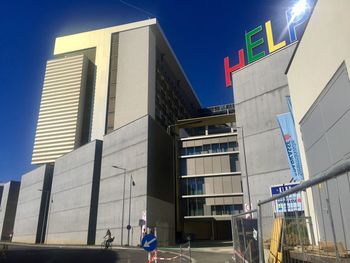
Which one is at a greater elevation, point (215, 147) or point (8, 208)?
point (215, 147)

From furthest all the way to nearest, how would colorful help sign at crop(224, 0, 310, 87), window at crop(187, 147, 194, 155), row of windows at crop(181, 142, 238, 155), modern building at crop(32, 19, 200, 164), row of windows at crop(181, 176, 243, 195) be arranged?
modern building at crop(32, 19, 200, 164)
window at crop(187, 147, 194, 155)
row of windows at crop(181, 142, 238, 155)
row of windows at crop(181, 176, 243, 195)
colorful help sign at crop(224, 0, 310, 87)

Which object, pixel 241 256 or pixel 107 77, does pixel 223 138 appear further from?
pixel 241 256

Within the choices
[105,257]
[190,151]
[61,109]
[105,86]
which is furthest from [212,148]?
[61,109]

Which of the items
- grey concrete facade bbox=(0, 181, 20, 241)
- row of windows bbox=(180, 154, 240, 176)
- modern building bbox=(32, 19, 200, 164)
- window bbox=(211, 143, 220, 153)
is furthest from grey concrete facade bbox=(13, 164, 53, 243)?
window bbox=(211, 143, 220, 153)

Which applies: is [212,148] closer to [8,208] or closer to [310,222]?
[310,222]

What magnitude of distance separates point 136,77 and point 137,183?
2540 centimetres

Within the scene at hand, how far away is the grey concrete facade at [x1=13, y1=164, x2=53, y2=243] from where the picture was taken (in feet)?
218

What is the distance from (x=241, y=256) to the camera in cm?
859

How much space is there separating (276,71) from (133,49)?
3621cm

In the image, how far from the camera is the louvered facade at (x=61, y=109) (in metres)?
73.5

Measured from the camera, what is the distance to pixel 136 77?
207 feet

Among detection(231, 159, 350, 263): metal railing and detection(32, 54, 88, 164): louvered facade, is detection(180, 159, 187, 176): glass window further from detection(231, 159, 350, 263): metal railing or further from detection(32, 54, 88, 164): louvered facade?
detection(231, 159, 350, 263): metal railing

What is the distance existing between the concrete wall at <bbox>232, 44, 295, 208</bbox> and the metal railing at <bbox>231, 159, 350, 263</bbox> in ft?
97.8

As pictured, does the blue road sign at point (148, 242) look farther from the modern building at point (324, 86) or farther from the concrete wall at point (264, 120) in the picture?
the concrete wall at point (264, 120)
